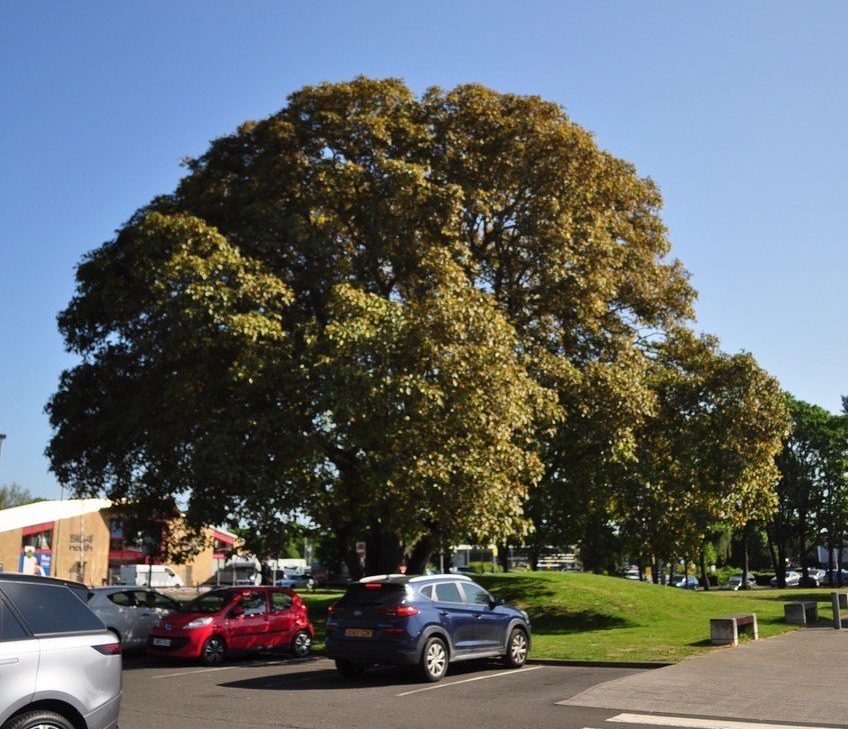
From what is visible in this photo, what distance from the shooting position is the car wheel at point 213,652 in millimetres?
17047

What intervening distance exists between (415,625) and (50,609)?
7265 mm

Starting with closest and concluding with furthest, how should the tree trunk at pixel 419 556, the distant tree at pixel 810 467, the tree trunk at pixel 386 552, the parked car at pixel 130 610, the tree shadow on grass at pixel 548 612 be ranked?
1. the parked car at pixel 130 610
2. the tree trunk at pixel 419 556
3. the tree trunk at pixel 386 552
4. the tree shadow on grass at pixel 548 612
5. the distant tree at pixel 810 467

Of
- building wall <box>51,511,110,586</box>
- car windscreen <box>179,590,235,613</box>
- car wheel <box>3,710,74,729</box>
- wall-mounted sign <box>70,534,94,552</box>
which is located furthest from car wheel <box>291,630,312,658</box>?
wall-mounted sign <box>70,534,94,552</box>

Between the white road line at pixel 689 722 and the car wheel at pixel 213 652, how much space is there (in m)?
9.14

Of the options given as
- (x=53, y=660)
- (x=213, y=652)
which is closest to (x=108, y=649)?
(x=53, y=660)

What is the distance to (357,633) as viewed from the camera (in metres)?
13.9

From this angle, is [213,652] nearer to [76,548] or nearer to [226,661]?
[226,661]

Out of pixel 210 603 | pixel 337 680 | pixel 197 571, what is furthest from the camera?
pixel 197 571

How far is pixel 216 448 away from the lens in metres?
19.1

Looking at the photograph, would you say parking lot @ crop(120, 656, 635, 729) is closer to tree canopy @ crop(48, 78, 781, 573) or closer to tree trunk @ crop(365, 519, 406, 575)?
tree canopy @ crop(48, 78, 781, 573)

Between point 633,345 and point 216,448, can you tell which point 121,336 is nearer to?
point 216,448

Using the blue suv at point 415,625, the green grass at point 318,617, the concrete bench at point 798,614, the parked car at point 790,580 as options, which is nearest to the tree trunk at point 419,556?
the green grass at point 318,617

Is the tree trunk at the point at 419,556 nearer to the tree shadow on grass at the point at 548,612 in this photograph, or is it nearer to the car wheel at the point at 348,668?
the tree shadow on grass at the point at 548,612

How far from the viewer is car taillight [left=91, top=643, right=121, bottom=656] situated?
7.36m
